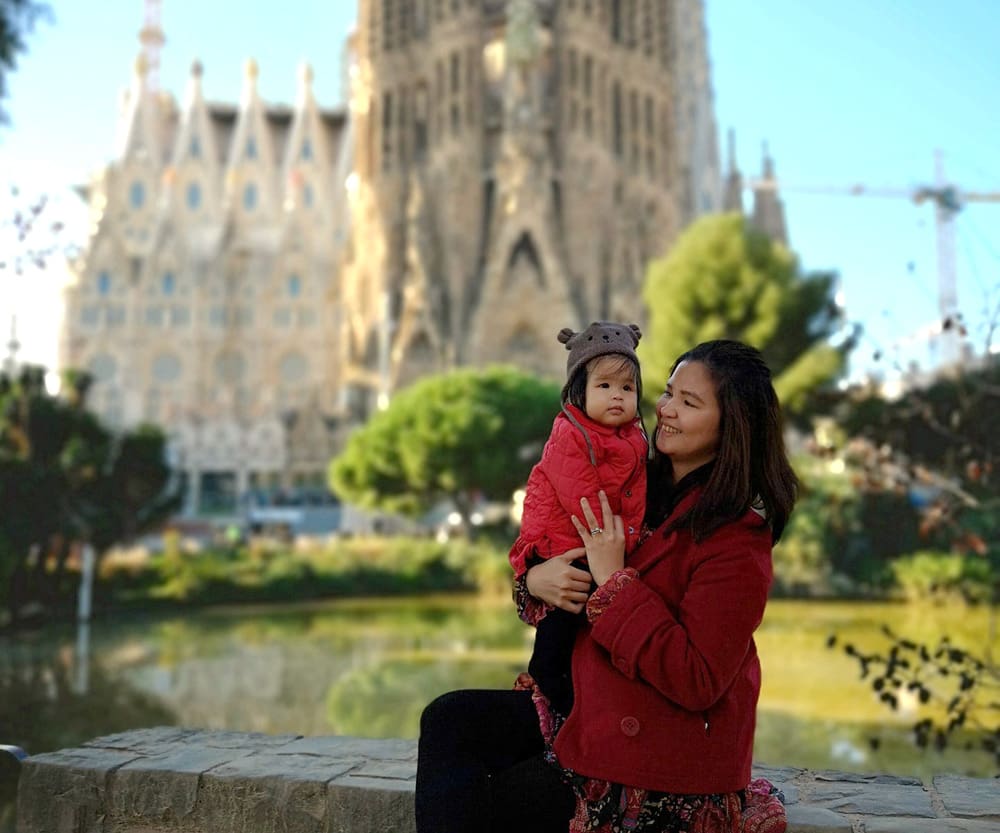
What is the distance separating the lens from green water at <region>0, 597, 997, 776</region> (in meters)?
10.0

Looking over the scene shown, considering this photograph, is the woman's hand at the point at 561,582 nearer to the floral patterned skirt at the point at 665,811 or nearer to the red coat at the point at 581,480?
the red coat at the point at 581,480

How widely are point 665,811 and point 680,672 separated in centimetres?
31

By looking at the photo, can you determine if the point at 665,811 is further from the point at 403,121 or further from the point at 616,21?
the point at 616,21

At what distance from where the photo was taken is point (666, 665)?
2.08 m

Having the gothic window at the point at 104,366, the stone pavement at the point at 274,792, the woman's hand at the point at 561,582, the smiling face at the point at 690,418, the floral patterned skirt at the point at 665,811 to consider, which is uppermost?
the gothic window at the point at 104,366

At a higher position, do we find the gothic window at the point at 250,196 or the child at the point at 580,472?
the gothic window at the point at 250,196

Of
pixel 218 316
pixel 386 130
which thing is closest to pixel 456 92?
pixel 386 130

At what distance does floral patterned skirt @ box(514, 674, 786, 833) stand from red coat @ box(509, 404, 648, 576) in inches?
20.0

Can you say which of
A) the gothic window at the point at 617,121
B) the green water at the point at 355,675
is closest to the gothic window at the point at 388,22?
the gothic window at the point at 617,121

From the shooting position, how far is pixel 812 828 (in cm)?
256

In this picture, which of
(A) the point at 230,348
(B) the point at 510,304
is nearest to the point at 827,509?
(B) the point at 510,304

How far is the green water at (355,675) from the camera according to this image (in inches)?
394

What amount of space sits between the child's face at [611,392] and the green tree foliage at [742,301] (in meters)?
20.6

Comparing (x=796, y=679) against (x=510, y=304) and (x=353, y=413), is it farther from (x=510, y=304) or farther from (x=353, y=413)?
(x=353, y=413)
